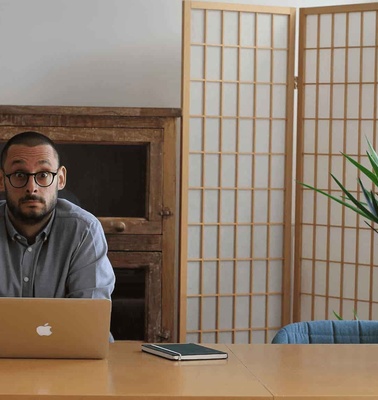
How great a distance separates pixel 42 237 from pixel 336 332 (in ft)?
3.54

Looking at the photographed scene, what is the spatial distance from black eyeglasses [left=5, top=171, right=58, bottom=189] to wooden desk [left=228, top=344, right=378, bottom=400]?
90 cm

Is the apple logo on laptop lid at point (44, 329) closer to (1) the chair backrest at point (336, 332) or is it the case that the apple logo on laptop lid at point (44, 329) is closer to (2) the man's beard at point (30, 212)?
(2) the man's beard at point (30, 212)

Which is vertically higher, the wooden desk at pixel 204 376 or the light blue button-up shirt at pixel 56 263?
the light blue button-up shirt at pixel 56 263

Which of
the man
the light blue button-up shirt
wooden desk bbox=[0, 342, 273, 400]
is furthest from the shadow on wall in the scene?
wooden desk bbox=[0, 342, 273, 400]

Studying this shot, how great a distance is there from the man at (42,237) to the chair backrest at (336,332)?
26.9 inches

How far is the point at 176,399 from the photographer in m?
2.20

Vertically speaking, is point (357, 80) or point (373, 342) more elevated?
point (357, 80)

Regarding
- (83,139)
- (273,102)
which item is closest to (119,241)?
(83,139)

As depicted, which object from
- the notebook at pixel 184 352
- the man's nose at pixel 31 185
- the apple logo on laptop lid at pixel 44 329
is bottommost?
the notebook at pixel 184 352

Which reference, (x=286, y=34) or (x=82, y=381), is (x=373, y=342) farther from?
(x=286, y=34)

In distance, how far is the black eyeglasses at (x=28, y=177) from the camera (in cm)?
321

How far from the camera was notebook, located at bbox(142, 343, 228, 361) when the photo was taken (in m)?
2.61

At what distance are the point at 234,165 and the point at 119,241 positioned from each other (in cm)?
76

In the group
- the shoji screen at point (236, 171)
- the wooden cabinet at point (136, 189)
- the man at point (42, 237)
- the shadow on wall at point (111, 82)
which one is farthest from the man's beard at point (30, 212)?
the shadow on wall at point (111, 82)
